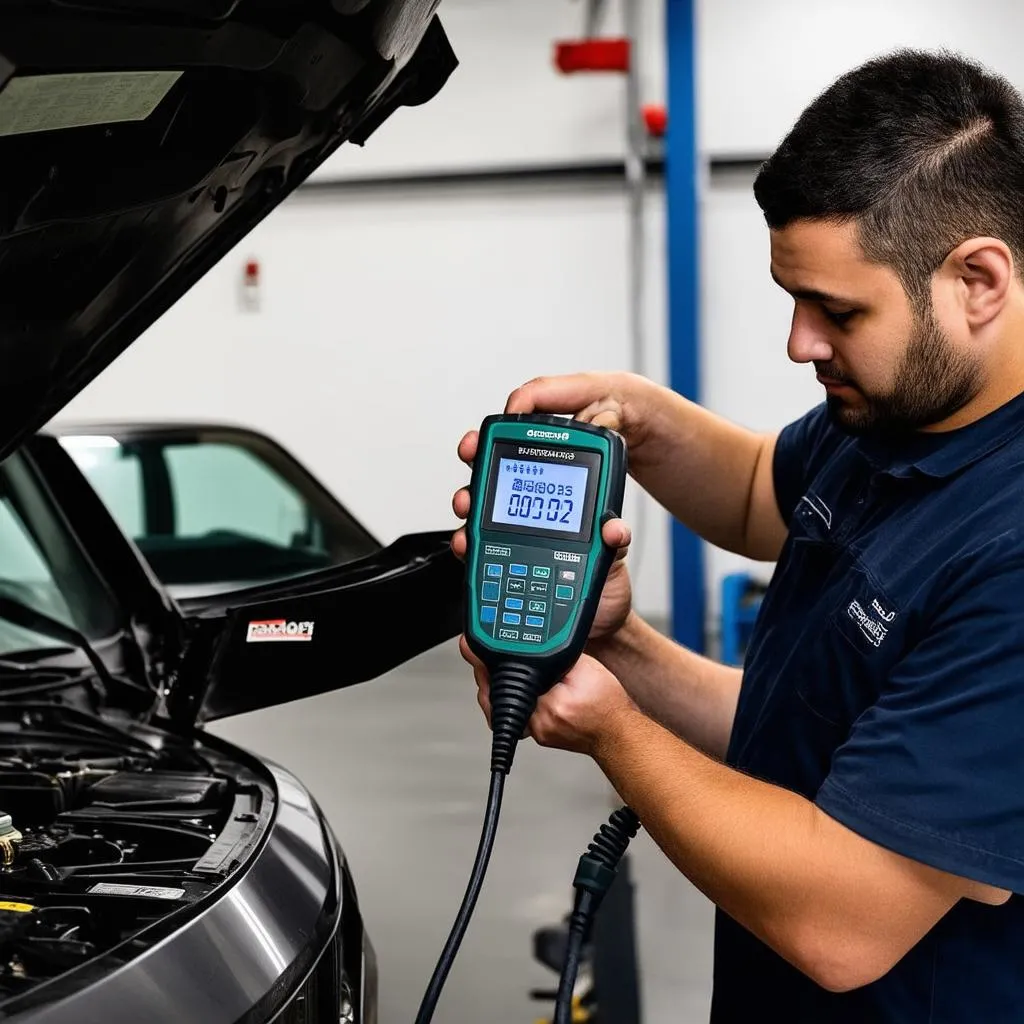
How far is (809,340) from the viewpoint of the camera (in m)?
1.31

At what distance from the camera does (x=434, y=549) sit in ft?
6.61

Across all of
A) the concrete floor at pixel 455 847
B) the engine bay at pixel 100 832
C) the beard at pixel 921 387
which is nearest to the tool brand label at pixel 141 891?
the engine bay at pixel 100 832

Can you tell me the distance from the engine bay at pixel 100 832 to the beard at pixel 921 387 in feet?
2.72

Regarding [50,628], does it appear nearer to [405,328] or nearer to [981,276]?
[981,276]

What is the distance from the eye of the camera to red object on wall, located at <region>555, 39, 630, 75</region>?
6473mm

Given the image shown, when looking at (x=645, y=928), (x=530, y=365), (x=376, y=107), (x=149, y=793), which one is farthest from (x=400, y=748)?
(x=376, y=107)

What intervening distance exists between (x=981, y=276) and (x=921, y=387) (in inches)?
4.5

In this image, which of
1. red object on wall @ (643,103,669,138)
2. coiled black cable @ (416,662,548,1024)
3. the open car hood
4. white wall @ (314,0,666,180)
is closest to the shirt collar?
coiled black cable @ (416,662,548,1024)

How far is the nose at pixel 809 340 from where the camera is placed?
130cm

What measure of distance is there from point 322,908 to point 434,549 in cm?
61

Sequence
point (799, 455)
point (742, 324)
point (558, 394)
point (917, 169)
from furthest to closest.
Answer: point (742, 324), point (799, 455), point (558, 394), point (917, 169)

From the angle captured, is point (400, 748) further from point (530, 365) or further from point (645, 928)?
point (530, 365)

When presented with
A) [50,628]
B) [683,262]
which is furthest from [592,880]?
[683,262]

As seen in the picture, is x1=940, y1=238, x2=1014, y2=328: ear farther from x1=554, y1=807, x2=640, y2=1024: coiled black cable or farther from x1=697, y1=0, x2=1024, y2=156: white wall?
x1=697, y1=0, x2=1024, y2=156: white wall
